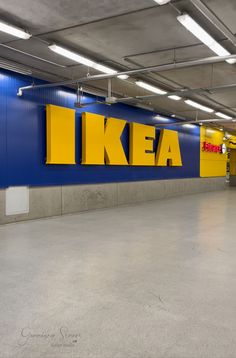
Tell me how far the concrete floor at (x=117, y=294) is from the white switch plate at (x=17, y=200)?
1246 millimetres

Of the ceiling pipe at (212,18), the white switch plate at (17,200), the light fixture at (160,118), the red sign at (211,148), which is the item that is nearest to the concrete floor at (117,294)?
the white switch plate at (17,200)

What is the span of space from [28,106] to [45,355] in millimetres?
7371

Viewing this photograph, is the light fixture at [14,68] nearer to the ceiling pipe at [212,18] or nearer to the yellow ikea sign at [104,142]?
the yellow ikea sign at [104,142]

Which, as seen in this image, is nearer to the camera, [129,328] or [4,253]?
[129,328]

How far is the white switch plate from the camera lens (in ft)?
27.7

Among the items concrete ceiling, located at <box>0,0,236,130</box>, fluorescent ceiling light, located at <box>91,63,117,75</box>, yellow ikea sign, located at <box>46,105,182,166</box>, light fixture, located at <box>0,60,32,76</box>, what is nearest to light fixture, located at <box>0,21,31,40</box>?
concrete ceiling, located at <box>0,0,236,130</box>

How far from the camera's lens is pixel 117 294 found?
3.69 metres

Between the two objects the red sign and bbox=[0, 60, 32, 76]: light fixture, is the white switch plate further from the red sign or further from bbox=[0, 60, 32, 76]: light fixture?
the red sign

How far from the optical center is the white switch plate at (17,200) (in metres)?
8.44

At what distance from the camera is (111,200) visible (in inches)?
467

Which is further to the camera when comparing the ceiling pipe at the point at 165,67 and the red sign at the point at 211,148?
the red sign at the point at 211,148

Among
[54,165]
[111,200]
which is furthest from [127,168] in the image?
[54,165]

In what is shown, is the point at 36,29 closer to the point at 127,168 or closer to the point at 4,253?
the point at 4,253

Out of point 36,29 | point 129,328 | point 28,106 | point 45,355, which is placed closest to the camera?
point 45,355
